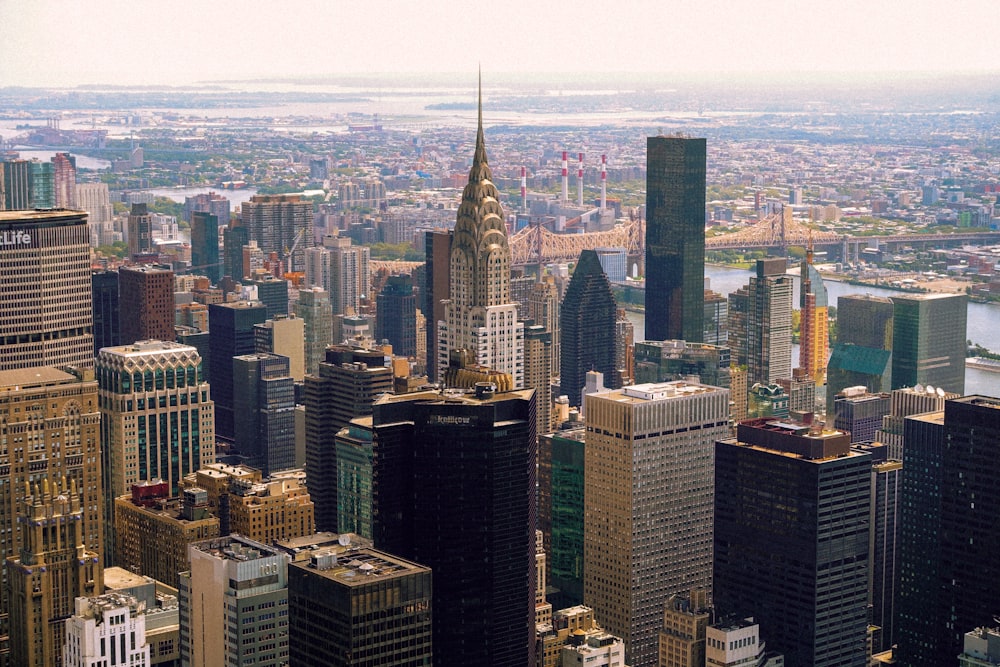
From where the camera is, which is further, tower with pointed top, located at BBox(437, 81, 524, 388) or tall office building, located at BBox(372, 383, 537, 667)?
tower with pointed top, located at BBox(437, 81, 524, 388)

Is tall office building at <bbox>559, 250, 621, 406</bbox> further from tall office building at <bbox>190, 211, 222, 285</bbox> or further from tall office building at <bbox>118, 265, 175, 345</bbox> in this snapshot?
tall office building at <bbox>190, 211, 222, 285</bbox>

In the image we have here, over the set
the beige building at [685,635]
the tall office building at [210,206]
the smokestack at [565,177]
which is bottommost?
the beige building at [685,635]

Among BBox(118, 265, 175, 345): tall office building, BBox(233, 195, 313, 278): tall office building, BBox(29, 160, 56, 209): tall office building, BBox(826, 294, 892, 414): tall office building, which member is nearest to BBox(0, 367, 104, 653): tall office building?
BBox(118, 265, 175, 345): tall office building

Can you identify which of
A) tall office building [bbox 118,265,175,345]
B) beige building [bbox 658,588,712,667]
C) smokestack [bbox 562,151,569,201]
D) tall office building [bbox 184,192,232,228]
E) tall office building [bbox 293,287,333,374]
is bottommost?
beige building [bbox 658,588,712,667]

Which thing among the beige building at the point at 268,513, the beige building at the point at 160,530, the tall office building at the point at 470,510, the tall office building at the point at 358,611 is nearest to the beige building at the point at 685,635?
the tall office building at the point at 470,510

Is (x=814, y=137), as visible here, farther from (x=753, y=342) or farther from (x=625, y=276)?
(x=753, y=342)

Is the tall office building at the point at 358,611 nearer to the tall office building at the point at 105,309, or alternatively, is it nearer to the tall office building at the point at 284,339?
the tall office building at the point at 105,309

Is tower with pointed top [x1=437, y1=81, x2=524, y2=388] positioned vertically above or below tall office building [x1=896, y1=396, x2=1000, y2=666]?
above
